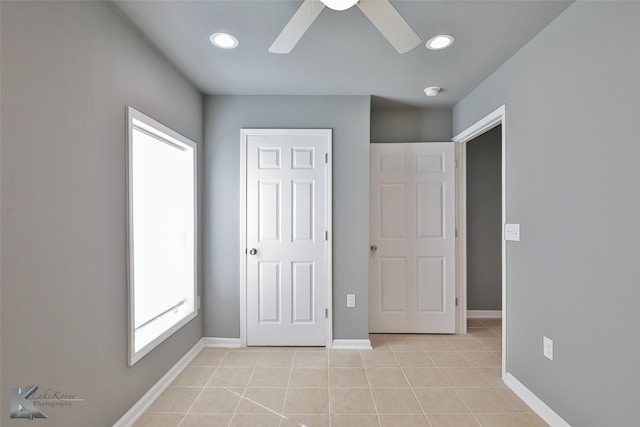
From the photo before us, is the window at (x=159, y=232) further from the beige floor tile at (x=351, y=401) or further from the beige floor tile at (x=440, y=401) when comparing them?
the beige floor tile at (x=440, y=401)

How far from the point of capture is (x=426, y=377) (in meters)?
2.41

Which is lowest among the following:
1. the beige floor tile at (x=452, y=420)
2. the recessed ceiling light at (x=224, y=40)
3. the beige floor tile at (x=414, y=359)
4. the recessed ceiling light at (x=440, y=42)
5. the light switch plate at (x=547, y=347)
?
the beige floor tile at (x=414, y=359)

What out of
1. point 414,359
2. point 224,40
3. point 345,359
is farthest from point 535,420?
point 224,40

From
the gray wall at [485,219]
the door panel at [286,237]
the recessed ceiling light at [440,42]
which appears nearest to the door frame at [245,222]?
the door panel at [286,237]

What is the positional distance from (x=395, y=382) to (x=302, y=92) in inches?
104

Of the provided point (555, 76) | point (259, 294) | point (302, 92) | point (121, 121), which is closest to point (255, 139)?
point (302, 92)

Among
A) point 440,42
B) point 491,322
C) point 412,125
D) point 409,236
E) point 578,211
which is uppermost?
point 440,42

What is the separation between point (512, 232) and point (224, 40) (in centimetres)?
243

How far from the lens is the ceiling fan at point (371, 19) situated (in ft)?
4.17

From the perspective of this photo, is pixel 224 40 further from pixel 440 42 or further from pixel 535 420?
pixel 535 420

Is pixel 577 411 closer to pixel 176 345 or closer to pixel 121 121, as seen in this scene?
pixel 176 345

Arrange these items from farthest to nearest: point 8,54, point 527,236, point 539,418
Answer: point 527,236 → point 539,418 → point 8,54

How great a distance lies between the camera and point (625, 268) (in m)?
1.41

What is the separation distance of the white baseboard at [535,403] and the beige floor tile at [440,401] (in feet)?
1.42
